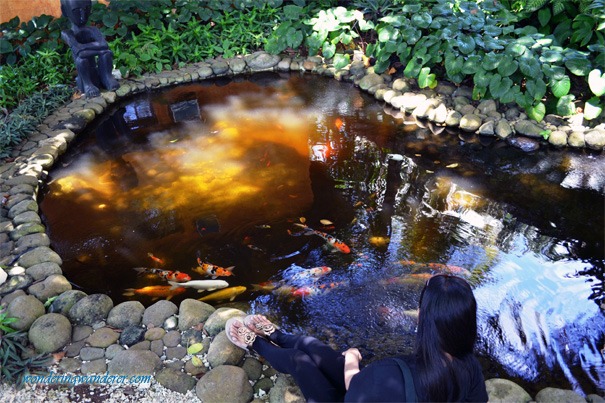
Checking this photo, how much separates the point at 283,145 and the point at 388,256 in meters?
2.25

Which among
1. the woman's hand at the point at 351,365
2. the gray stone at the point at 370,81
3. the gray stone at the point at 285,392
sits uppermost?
the woman's hand at the point at 351,365

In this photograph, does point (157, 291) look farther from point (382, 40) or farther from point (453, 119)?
point (382, 40)

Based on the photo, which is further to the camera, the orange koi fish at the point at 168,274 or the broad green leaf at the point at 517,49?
the broad green leaf at the point at 517,49

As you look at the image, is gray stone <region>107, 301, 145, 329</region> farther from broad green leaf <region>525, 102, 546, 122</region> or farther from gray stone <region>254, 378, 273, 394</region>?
broad green leaf <region>525, 102, 546, 122</region>

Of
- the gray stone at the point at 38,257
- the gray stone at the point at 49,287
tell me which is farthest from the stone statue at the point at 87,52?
the gray stone at the point at 49,287

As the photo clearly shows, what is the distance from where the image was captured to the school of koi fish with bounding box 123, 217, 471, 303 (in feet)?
13.0

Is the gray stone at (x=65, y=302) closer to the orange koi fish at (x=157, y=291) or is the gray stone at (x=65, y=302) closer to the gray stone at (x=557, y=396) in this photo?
the orange koi fish at (x=157, y=291)

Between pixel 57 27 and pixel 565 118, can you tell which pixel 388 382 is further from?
pixel 57 27

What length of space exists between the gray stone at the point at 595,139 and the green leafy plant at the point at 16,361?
546cm

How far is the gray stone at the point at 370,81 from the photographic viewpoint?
7375mm

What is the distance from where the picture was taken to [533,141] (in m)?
5.98

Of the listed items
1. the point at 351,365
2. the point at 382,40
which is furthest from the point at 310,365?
the point at 382,40

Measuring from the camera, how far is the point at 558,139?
19.2ft

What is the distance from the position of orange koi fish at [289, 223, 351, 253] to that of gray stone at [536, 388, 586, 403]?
5.94ft
